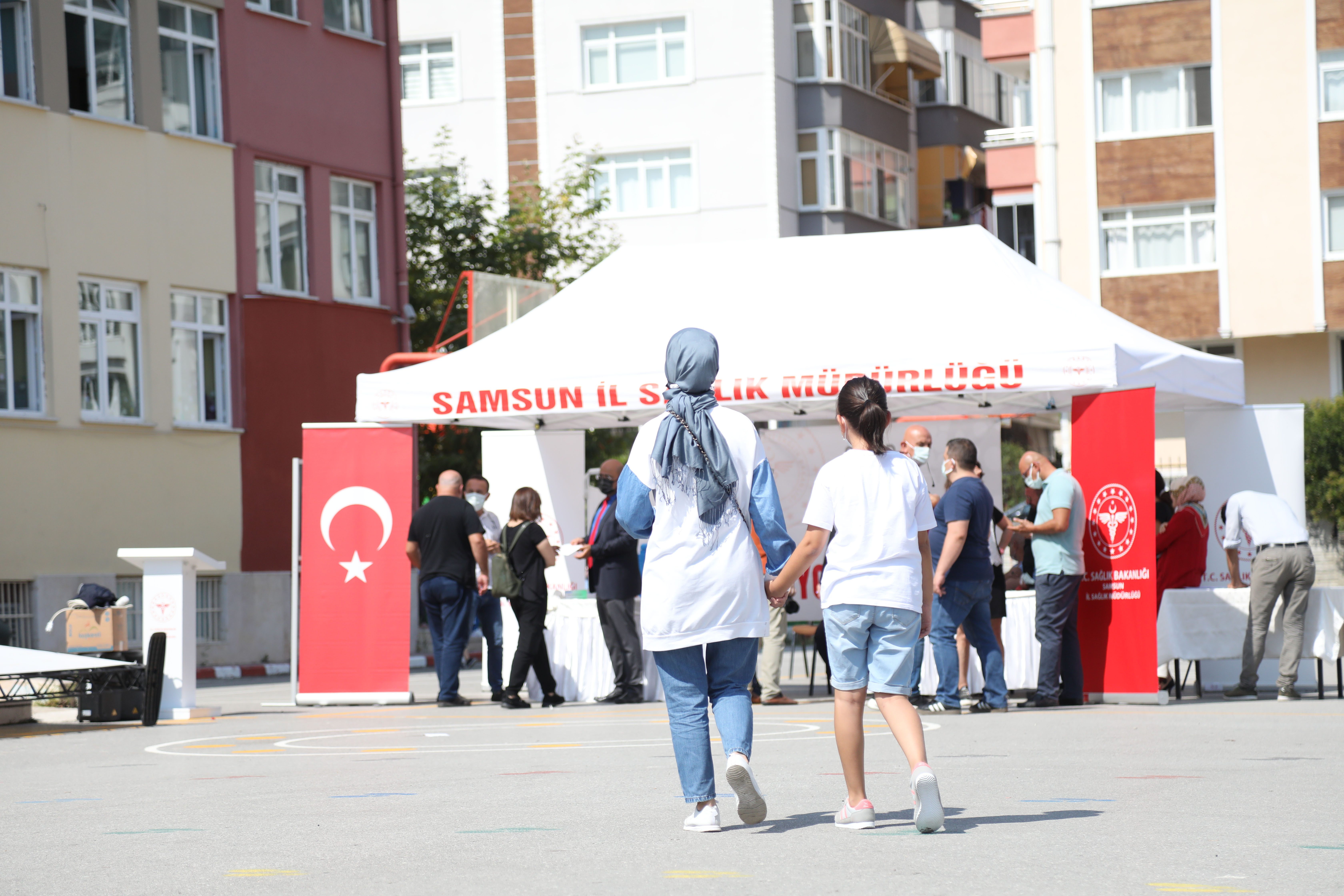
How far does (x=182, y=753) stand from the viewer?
41.6 ft

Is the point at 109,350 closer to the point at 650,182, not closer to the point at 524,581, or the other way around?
the point at 524,581

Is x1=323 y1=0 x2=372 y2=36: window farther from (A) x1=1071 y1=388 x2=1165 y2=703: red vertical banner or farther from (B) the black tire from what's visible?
(A) x1=1071 y1=388 x2=1165 y2=703: red vertical banner

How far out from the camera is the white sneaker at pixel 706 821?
766 cm

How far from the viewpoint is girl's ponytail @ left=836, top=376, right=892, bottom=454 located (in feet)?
26.2

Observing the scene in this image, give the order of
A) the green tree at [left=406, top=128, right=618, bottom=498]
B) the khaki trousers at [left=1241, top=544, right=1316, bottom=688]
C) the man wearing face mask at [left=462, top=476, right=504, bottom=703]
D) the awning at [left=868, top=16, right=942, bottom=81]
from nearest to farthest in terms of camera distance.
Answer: the khaki trousers at [left=1241, top=544, right=1316, bottom=688], the man wearing face mask at [left=462, top=476, right=504, bottom=703], the green tree at [left=406, top=128, right=618, bottom=498], the awning at [left=868, top=16, right=942, bottom=81]

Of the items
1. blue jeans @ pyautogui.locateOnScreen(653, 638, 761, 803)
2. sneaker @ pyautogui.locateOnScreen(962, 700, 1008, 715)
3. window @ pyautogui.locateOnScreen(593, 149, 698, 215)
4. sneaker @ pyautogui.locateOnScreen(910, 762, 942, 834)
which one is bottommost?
sneaker @ pyautogui.locateOnScreen(962, 700, 1008, 715)

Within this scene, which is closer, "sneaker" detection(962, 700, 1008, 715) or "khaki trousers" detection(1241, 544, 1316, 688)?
"sneaker" detection(962, 700, 1008, 715)

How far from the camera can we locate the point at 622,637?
16438 millimetres

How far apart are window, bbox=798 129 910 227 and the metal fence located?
26.3 m

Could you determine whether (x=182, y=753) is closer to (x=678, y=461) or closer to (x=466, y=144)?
(x=678, y=461)

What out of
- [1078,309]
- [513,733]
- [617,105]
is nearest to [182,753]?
[513,733]

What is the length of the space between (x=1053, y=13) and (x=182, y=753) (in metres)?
33.6

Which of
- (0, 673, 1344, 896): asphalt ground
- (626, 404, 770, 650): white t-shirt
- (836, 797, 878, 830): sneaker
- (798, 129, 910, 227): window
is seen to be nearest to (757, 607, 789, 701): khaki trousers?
(0, 673, 1344, 896): asphalt ground

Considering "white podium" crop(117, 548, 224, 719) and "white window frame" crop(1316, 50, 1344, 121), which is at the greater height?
"white window frame" crop(1316, 50, 1344, 121)
